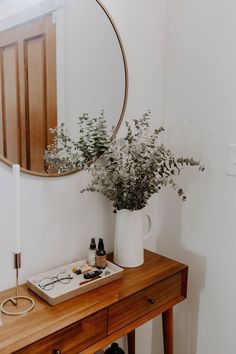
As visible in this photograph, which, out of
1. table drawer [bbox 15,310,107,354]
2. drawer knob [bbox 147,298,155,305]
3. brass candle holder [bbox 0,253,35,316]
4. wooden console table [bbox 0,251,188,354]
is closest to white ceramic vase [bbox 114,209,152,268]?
wooden console table [bbox 0,251,188,354]

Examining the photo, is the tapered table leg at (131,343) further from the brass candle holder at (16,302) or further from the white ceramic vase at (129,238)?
the brass candle holder at (16,302)

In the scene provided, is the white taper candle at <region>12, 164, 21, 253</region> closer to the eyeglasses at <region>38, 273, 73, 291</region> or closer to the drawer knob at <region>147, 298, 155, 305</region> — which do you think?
the eyeglasses at <region>38, 273, 73, 291</region>

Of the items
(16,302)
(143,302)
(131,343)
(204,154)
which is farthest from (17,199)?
(131,343)

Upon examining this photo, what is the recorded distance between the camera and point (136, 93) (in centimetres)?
153

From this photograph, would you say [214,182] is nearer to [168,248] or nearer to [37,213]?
[168,248]

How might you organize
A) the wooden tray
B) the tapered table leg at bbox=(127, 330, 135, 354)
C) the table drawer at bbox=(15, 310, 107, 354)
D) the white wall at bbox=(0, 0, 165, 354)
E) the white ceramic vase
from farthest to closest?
1. the tapered table leg at bbox=(127, 330, 135, 354)
2. the white ceramic vase
3. the white wall at bbox=(0, 0, 165, 354)
4. the wooden tray
5. the table drawer at bbox=(15, 310, 107, 354)

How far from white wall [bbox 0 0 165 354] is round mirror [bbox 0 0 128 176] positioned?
66 mm

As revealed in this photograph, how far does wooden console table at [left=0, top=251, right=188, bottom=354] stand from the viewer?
3.23ft

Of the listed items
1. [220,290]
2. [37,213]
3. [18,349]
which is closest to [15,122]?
[37,213]

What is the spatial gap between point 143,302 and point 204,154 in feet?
2.06

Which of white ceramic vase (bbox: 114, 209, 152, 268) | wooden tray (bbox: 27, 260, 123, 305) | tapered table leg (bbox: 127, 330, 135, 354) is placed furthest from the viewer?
tapered table leg (bbox: 127, 330, 135, 354)

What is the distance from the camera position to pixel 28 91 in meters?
1.18

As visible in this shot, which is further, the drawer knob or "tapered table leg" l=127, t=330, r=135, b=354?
"tapered table leg" l=127, t=330, r=135, b=354

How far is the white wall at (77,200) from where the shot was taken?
123 centimetres
